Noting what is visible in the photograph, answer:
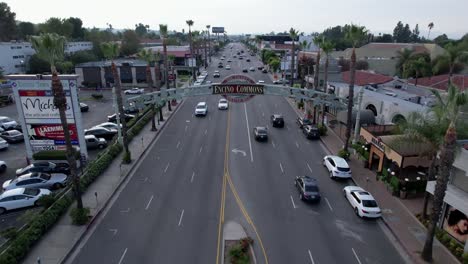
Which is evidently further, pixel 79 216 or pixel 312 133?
pixel 312 133

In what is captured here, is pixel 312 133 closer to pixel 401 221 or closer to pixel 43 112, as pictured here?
pixel 401 221

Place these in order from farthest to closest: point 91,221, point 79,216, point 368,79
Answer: point 368,79
point 91,221
point 79,216

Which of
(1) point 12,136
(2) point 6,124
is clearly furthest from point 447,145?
(2) point 6,124

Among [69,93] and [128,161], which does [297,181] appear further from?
[69,93]

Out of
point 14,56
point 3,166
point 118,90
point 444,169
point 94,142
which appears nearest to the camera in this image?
A: point 444,169

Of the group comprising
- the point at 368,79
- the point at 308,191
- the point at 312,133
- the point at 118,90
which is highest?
the point at 118,90

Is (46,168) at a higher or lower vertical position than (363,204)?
higher
